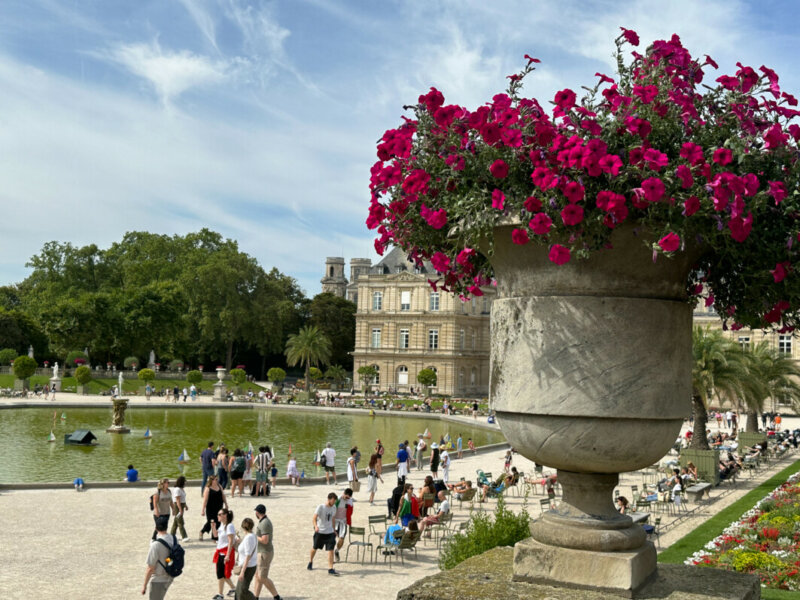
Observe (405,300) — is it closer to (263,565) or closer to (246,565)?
(263,565)

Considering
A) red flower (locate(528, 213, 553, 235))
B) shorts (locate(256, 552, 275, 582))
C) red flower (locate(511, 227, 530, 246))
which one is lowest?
shorts (locate(256, 552, 275, 582))

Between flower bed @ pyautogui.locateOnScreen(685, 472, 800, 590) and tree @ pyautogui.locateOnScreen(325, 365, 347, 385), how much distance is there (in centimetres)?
5328

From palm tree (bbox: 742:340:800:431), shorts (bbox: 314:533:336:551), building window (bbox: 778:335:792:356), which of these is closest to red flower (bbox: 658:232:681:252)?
shorts (bbox: 314:533:336:551)

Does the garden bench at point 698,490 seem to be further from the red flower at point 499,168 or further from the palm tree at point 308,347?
the palm tree at point 308,347

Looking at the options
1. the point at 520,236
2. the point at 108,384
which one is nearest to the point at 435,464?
the point at 520,236

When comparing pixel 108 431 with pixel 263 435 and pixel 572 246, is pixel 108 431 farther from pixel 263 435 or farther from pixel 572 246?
pixel 572 246

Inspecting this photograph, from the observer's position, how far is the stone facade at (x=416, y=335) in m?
65.6

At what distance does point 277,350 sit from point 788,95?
7044 cm

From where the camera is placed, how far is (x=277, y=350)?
72438 mm

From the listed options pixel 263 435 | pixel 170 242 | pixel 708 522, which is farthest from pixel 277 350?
pixel 708 522

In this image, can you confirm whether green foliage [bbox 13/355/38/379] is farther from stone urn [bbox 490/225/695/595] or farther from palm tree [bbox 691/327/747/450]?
stone urn [bbox 490/225/695/595]

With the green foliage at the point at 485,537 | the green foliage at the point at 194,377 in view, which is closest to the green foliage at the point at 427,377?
the green foliage at the point at 194,377

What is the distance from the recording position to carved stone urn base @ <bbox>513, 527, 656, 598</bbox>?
3354 mm

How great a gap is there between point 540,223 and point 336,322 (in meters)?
74.5
